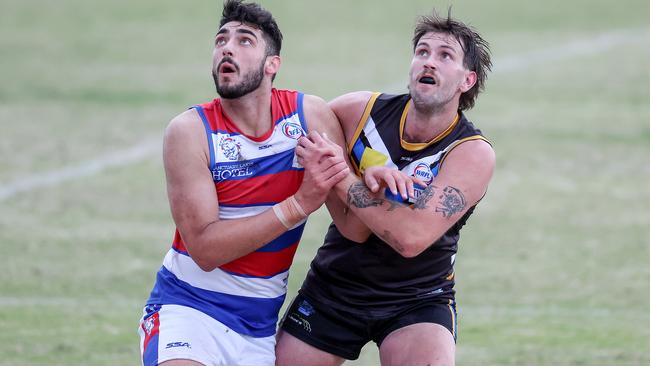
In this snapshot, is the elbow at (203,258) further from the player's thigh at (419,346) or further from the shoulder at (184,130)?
the player's thigh at (419,346)

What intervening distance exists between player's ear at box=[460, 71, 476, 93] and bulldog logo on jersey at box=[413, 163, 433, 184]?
45 centimetres

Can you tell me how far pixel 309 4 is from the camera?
26984 mm

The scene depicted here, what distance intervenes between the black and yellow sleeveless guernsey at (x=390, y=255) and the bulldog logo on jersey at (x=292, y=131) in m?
0.37

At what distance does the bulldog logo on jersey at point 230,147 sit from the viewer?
247 inches

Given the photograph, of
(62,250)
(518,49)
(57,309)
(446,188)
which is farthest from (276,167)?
(518,49)

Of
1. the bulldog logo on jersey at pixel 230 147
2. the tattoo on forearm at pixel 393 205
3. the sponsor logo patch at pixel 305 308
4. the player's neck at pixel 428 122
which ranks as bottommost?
the sponsor logo patch at pixel 305 308

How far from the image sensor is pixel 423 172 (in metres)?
6.55

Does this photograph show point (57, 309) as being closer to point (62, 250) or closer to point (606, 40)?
point (62, 250)

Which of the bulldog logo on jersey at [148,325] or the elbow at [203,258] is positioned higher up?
the elbow at [203,258]

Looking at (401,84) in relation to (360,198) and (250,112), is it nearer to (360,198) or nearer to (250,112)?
(250,112)

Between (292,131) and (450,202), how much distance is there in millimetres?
876

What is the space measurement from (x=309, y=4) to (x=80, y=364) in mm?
19103

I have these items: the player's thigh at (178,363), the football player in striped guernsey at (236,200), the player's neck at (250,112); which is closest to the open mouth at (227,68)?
the football player in striped guernsey at (236,200)

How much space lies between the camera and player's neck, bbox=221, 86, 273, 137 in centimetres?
638
